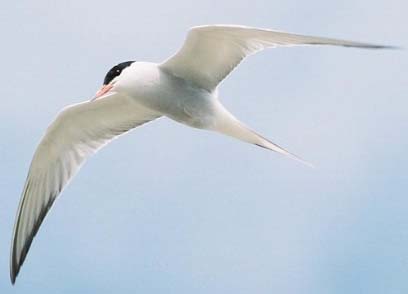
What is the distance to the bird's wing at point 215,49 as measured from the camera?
8852 millimetres

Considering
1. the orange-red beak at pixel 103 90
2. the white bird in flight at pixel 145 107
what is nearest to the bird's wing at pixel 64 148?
the white bird in flight at pixel 145 107

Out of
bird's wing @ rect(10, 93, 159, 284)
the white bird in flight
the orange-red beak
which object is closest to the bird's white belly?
the white bird in flight

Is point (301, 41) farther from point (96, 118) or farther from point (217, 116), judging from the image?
point (96, 118)

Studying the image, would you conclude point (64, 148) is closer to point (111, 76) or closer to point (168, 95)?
point (111, 76)

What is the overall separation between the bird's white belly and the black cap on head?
91mm

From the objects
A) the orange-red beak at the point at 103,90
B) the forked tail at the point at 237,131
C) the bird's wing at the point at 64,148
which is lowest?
the bird's wing at the point at 64,148

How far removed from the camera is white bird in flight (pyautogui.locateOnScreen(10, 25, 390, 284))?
9.18m

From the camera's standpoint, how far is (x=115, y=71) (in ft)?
31.7

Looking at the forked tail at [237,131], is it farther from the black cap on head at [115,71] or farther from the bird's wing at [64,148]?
the bird's wing at [64,148]

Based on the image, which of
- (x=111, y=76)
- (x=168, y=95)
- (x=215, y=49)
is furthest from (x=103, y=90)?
(x=215, y=49)

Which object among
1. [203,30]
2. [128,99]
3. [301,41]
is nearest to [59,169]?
[128,99]

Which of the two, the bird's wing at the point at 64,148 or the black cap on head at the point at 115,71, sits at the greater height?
the black cap on head at the point at 115,71

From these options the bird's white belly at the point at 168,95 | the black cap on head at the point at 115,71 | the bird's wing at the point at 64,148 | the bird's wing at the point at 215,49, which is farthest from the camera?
the bird's wing at the point at 64,148

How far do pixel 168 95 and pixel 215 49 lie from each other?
0.59m
